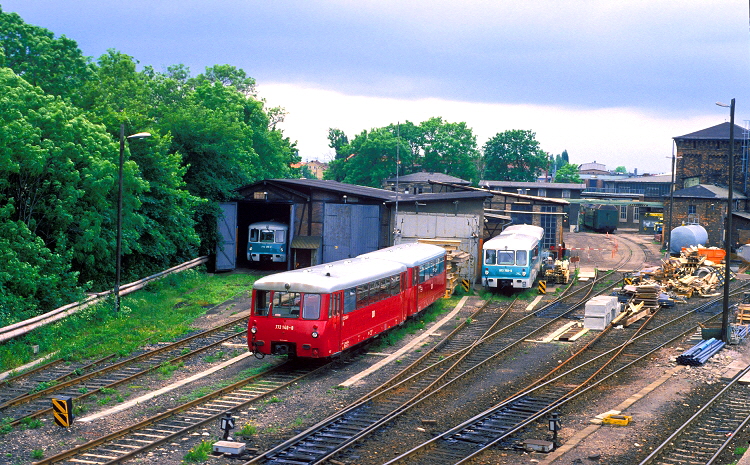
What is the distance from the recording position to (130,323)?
27.5 metres

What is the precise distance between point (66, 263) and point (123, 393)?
33.1 ft

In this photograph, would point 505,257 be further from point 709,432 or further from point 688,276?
point 709,432

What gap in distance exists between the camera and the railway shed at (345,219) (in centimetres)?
4025

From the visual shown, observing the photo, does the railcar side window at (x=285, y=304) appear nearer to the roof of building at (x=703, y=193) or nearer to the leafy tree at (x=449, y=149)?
the roof of building at (x=703, y=193)

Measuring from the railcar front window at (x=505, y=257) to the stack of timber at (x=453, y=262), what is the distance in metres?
1.95

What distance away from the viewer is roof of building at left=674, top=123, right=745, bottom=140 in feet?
250

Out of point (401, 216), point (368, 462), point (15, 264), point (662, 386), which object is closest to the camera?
point (368, 462)

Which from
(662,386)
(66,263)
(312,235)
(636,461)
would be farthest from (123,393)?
(312,235)

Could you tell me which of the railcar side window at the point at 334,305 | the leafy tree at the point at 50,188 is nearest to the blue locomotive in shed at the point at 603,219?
the leafy tree at the point at 50,188

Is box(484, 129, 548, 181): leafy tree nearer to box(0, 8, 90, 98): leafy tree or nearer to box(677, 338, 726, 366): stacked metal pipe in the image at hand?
box(0, 8, 90, 98): leafy tree

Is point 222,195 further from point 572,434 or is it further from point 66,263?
point 572,434

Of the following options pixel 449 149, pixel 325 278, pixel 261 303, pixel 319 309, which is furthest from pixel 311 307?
pixel 449 149

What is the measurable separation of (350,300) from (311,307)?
5.77ft

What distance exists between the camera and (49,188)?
27547 millimetres
